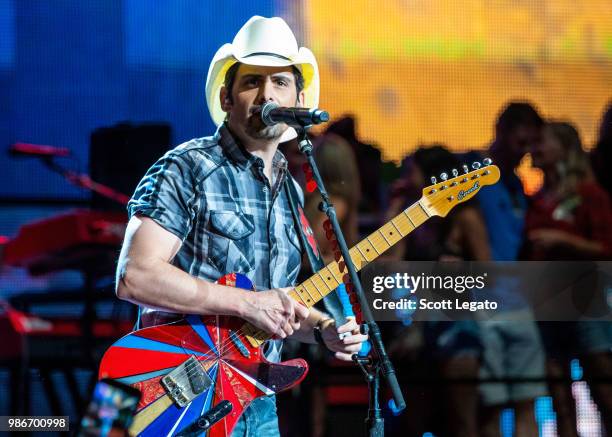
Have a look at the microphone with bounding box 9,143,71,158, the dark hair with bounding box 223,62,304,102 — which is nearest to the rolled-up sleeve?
the dark hair with bounding box 223,62,304,102

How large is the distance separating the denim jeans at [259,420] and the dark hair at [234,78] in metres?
0.98

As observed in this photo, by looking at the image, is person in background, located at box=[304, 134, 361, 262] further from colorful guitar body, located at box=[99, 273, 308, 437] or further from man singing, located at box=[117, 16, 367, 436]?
colorful guitar body, located at box=[99, 273, 308, 437]

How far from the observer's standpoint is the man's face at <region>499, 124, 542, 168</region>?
4223 millimetres

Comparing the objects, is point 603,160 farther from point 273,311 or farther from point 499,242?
point 273,311

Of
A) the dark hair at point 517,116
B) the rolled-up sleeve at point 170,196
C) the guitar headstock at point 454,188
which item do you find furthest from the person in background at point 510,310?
the rolled-up sleeve at point 170,196

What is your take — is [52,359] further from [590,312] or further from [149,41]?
[590,312]

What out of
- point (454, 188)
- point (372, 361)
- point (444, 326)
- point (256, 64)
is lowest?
point (444, 326)

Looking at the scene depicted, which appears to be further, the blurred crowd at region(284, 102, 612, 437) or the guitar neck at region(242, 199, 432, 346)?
the blurred crowd at region(284, 102, 612, 437)

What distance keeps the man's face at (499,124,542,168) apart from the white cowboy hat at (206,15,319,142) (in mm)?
1337

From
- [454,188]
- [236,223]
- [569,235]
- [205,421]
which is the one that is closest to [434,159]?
[569,235]

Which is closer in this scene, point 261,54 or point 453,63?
point 261,54

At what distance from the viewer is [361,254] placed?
2.96 m

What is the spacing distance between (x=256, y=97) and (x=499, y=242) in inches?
66.5

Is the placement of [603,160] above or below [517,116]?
below
